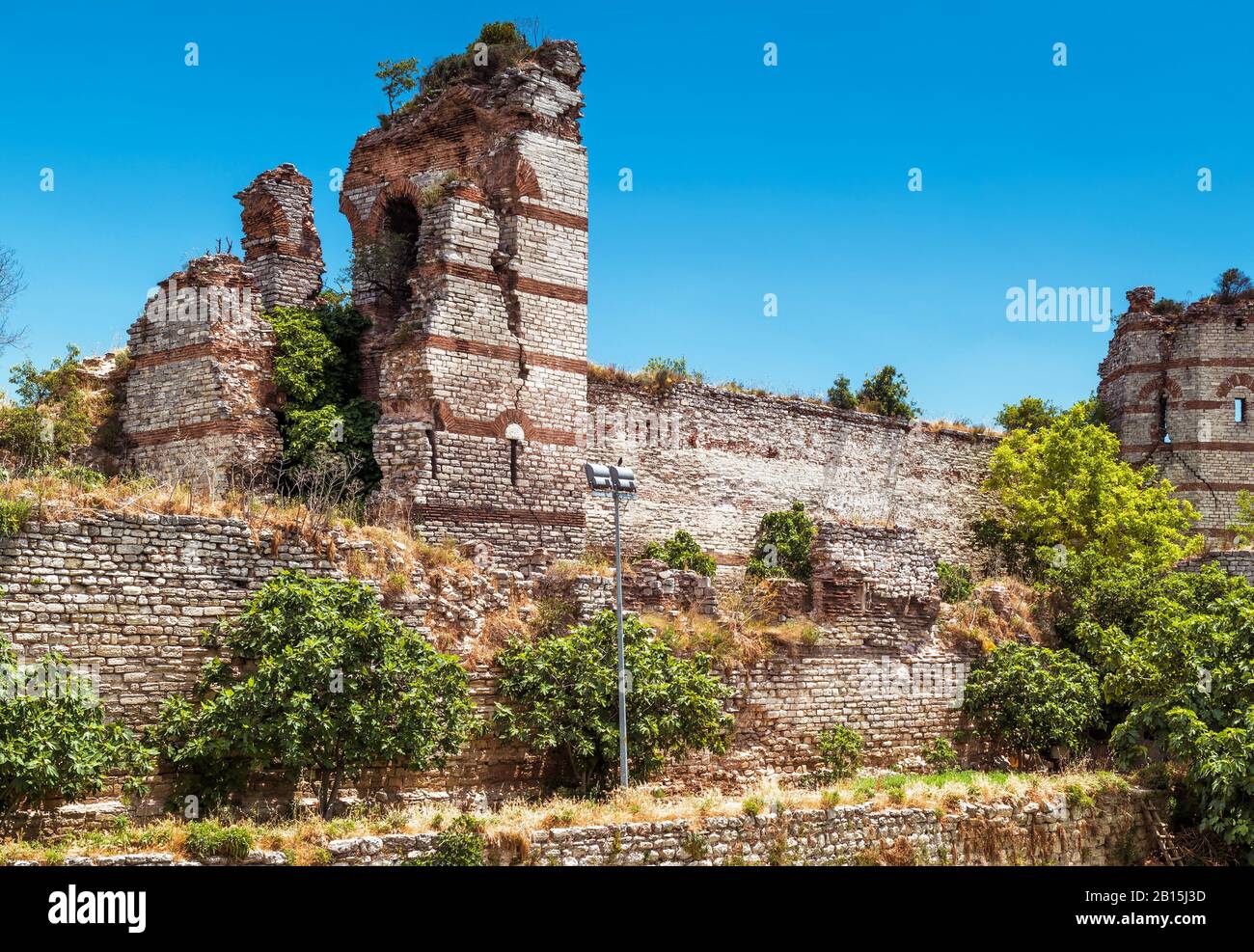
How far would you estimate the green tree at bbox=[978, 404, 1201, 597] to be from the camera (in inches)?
1244

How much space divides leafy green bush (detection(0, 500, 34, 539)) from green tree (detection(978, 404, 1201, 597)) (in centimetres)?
2196

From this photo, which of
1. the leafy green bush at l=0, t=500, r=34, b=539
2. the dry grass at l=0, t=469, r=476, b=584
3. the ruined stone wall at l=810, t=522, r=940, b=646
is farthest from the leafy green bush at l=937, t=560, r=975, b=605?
the leafy green bush at l=0, t=500, r=34, b=539

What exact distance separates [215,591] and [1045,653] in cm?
1443

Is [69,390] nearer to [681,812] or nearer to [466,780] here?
[466,780]

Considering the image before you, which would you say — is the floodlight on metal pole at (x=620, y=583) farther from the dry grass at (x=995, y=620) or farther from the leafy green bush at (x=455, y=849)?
the dry grass at (x=995, y=620)

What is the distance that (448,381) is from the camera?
22172mm

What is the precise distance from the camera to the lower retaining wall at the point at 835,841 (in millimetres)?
13516

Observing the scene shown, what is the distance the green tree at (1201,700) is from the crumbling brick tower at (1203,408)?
1551 cm

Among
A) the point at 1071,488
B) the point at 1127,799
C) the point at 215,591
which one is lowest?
the point at 1127,799

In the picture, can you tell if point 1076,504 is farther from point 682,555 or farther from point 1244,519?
point 682,555

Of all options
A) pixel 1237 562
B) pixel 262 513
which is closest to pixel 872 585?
pixel 1237 562

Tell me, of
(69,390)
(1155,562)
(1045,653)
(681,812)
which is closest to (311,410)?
(69,390)

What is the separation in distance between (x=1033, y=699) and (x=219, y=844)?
1456 cm
